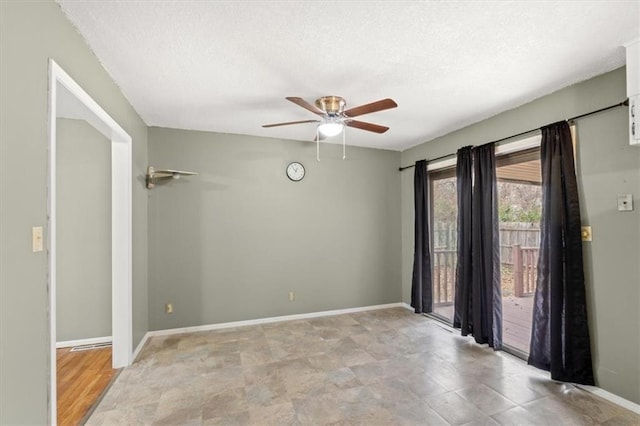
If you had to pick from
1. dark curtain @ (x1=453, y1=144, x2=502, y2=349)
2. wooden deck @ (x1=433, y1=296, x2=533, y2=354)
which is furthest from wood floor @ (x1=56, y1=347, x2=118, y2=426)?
wooden deck @ (x1=433, y1=296, x2=533, y2=354)

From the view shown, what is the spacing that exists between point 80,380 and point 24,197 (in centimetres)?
216

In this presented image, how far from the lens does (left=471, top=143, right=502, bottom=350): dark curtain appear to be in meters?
3.26

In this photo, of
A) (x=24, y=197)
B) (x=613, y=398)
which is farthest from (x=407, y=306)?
(x=24, y=197)

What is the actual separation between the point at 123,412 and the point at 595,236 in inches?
156

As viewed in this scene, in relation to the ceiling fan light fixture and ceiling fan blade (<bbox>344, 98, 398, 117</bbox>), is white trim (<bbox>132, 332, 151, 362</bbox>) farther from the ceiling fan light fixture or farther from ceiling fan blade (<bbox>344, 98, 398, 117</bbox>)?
ceiling fan blade (<bbox>344, 98, 398, 117</bbox>)

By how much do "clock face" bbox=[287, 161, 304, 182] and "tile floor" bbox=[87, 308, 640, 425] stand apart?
2.16m

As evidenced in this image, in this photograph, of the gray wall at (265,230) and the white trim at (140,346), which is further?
Result: the gray wall at (265,230)

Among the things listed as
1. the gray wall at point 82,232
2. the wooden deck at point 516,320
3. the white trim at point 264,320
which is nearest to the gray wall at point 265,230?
the white trim at point 264,320

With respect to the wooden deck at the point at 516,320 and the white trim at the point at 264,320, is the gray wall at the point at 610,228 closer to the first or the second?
the wooden deck at the point at 516,320

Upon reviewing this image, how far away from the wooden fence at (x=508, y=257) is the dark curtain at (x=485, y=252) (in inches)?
7.4

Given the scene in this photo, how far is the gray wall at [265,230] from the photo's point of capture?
3.86 metres

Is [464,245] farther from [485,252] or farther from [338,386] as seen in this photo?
[338,386]

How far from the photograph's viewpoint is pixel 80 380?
8.79ft

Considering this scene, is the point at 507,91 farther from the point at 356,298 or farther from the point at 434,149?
the point at 356,298
